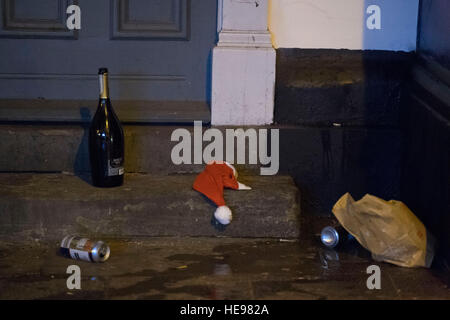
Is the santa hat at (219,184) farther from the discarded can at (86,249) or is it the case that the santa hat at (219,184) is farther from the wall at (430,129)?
the wall at (430,129)

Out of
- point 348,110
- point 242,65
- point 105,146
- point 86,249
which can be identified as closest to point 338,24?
point 348,110

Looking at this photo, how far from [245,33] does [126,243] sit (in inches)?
54.6

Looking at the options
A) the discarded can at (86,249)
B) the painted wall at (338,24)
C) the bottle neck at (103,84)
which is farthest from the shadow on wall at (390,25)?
the discarded can at (86,249)

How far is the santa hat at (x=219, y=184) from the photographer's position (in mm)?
3832

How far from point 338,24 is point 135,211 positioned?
63.9 inches

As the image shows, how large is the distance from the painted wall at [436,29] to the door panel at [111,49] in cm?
122

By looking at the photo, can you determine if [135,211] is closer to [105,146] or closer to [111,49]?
[105,146]

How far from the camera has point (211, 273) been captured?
11.4 feet

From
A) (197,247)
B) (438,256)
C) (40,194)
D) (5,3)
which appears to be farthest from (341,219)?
(5,3)

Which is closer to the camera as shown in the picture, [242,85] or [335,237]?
[335,237]

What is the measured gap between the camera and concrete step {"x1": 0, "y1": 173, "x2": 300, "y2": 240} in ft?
12.6

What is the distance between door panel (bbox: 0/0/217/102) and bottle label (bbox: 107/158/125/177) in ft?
2.10

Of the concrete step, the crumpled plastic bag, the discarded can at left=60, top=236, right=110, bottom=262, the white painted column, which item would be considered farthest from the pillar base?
the discarded can at left=60, top=236, right=110, bottom=262

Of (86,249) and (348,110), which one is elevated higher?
(348,110)
